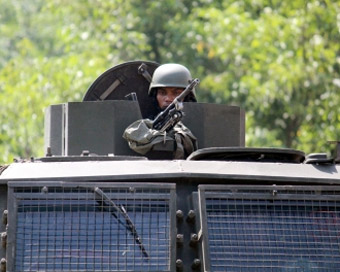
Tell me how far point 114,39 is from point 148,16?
5.95 feet

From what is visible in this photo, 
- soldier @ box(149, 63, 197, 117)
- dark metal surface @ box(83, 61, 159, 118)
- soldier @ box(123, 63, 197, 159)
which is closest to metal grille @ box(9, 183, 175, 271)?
soldier @ box(123, 63, 197, 159)

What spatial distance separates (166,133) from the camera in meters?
9.85

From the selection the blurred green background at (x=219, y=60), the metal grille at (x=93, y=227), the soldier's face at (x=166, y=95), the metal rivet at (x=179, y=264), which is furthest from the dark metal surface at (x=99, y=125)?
the blurred green background at (x=219, y=60)

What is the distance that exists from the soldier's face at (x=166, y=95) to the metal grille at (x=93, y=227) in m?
2.87

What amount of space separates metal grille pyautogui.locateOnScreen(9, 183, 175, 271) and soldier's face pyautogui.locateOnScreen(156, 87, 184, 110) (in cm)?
287

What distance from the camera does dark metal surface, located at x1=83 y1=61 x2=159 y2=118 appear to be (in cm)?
1126

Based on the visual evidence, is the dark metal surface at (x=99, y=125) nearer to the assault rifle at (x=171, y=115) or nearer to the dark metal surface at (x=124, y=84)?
the assault rifle at (x=171, y=115)

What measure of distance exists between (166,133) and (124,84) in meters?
1.54

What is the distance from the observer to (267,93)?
A: 20.4 meters

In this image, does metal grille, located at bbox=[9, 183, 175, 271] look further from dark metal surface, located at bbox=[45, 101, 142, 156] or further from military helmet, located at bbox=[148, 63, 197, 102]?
military helmet, located at bbox=[148, 63, 197, 102]

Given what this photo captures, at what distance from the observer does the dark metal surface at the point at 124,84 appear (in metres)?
11.3

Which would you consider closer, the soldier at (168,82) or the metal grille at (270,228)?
the metal grille at (270,228)

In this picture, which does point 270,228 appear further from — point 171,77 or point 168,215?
point 171,77

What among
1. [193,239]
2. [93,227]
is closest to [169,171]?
[193,239]
